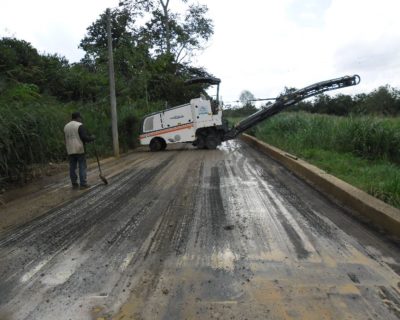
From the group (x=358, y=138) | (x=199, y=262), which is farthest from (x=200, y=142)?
(x=199, y=262)

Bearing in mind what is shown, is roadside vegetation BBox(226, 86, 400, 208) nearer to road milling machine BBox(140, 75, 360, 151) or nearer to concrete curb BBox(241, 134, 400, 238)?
concrete curb BBox(241, 134, 400, 238)

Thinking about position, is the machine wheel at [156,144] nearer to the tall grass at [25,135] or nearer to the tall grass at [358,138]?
the tall grass at [358,138]

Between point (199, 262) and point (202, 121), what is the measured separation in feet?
47.9

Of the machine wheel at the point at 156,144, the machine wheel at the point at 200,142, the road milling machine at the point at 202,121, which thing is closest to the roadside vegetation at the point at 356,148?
the road milling machine at the point at 202,121

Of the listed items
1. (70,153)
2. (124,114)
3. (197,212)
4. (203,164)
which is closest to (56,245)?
(197,212)

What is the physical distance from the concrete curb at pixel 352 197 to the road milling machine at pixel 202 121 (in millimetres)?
7926

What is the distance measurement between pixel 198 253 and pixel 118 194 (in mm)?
4176

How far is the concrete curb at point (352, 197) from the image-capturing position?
549 cm

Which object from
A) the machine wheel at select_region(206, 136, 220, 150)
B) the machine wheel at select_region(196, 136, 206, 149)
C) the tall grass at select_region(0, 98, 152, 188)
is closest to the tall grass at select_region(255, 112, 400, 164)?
the machine wheel at select_region(206, 136, 220, 150)

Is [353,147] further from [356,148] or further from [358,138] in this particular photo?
[358,138]

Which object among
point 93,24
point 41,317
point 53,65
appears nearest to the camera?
point 41,317

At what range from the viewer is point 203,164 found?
13.2 meters

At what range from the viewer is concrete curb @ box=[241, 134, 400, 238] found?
5495mm

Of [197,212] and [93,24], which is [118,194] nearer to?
[197,212]
